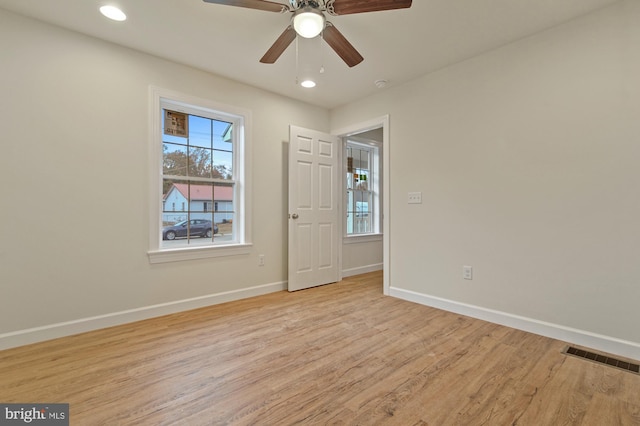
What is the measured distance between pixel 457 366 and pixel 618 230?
5.21ft

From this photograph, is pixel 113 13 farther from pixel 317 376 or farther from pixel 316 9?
pixel 317 376

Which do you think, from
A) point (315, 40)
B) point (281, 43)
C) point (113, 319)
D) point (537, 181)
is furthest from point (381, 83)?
point (113, 319)

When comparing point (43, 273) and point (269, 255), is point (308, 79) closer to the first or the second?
point (269, 255)

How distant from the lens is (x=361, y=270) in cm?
491

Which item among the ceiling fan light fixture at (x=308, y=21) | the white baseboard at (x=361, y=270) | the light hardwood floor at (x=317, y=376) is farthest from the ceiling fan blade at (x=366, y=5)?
the white baseboard at (x=361, y=270)

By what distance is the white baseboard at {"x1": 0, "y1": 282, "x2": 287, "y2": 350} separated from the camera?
231 cm

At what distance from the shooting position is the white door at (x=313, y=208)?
388cm

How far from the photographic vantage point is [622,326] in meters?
2.15

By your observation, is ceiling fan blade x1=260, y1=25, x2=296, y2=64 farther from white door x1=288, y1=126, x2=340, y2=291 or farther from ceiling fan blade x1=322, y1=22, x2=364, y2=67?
white door x1=288, y1=126, x2=340, y2=291

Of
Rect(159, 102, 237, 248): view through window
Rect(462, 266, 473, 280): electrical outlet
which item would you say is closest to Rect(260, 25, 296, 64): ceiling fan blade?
Rect(159, 102, 237, 248): view through window

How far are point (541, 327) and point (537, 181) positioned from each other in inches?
49.6

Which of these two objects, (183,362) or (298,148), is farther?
(298,148)

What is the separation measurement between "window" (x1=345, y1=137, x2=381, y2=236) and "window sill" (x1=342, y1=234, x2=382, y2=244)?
0.11 meters

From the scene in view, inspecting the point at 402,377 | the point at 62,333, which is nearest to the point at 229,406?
the point at 402,377
